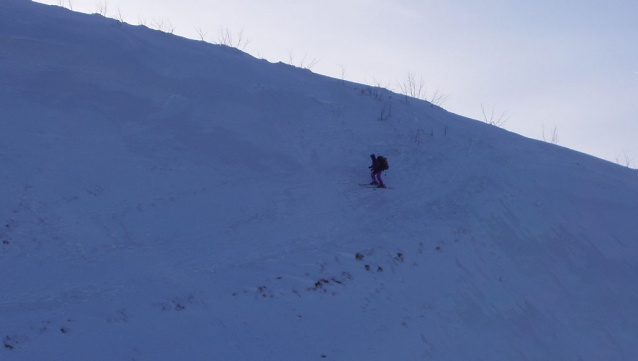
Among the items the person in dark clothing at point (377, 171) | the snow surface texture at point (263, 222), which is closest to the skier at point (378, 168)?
the person in dark clothing at point (377, 171)

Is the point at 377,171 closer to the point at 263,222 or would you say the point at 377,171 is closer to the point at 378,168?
the point at 378,168

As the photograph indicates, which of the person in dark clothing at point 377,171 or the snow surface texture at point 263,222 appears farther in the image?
the person in dark clothing at point 377,171

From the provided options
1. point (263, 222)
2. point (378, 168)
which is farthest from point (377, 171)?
point (263, 222)

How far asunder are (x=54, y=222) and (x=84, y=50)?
7.57 metres

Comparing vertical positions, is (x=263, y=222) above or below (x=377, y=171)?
below

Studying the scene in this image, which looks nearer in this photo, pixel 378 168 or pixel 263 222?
pixel 263 222

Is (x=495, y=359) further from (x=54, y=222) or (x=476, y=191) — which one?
(x=54, y=222)

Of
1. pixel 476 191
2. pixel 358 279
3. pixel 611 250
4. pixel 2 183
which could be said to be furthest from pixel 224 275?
pixel 611 250

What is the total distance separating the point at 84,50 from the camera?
A: 1527cm

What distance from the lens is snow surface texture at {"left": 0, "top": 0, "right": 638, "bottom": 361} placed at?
26.2ft

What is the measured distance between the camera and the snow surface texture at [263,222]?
8.00m

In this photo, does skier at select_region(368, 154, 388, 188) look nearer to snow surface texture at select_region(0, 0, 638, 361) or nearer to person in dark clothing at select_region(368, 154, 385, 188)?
person in dark clothing at select_region(368, 154, 385, 188)

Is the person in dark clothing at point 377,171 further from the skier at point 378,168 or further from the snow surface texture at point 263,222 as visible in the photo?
the snow surface texture at point 263,222

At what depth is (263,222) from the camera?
36.3 feet
